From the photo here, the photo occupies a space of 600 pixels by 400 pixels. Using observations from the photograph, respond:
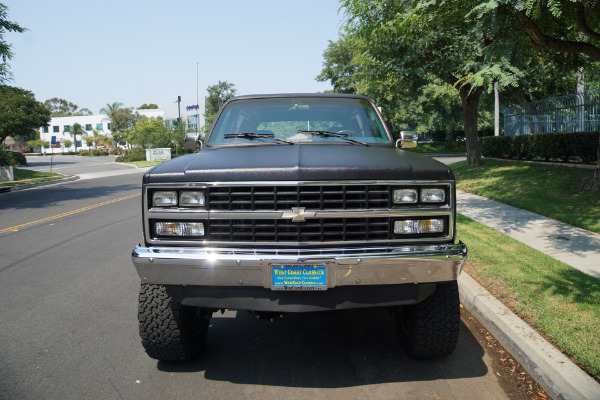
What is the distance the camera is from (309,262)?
310 centimetres

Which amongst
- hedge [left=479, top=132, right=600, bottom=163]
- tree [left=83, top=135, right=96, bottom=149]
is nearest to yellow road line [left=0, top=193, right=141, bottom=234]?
hedge [left=479, top=132, right=600, bottom=163]

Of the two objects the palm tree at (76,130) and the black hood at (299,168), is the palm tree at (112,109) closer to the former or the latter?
the palm tree at (76,130)

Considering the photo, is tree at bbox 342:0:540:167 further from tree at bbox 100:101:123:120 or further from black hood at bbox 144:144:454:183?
tree at bbox 100:101:123:120

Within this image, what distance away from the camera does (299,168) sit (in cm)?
326

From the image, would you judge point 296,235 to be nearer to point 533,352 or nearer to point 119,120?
point 533,352

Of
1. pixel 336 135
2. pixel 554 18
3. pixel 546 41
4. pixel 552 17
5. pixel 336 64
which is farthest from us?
pixel 336 64

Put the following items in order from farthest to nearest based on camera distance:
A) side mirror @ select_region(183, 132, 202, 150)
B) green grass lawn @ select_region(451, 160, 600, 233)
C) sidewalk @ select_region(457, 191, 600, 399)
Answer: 1. green grass lawn @ select_region(451, 160, 600, 233)
2. side mirror @ select_region(183, 132, 202, 150)
3. sidewalk @ select_region(457, 191, 600, 399)

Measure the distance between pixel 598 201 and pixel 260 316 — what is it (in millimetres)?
8544

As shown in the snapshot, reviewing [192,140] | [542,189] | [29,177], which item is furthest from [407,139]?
[29,177]

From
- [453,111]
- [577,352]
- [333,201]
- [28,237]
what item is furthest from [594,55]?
[453,111]

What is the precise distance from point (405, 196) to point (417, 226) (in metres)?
0.21

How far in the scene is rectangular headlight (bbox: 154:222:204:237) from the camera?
333 centimetres

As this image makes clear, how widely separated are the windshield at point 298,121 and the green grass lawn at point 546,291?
190 centimetres

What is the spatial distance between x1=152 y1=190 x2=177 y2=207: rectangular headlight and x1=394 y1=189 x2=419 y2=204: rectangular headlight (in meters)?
1.43
